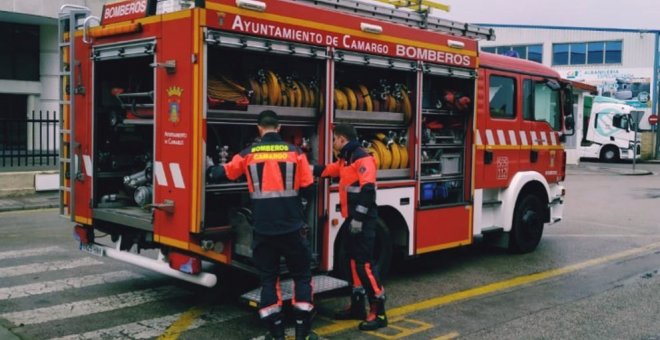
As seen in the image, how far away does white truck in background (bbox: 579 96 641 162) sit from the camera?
3422 centimetres

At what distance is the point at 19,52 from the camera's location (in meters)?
21.4

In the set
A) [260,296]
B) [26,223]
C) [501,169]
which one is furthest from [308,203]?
[26,223]

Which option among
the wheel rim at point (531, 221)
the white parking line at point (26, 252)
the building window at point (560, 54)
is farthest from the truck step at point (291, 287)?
the building window at point (560, 54)

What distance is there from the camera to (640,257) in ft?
32.0

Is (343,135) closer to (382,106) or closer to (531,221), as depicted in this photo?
(382,106)

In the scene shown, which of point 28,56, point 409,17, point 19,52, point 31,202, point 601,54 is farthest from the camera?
point 601,54

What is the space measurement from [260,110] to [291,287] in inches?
62.7

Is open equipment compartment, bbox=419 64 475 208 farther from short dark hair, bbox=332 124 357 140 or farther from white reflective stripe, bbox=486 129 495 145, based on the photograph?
short dark hair, bbox=332 124 357 140

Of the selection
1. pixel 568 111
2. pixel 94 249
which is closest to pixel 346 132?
pixel 94 249

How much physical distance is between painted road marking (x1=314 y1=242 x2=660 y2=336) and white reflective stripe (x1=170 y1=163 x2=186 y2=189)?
1.67 meters

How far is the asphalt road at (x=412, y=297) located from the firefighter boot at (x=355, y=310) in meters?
0.12

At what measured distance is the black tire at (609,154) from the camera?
3494 cm

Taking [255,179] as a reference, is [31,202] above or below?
below

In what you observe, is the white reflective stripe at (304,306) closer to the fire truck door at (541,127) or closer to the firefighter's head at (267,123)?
the firefighter's head at (267,123)
